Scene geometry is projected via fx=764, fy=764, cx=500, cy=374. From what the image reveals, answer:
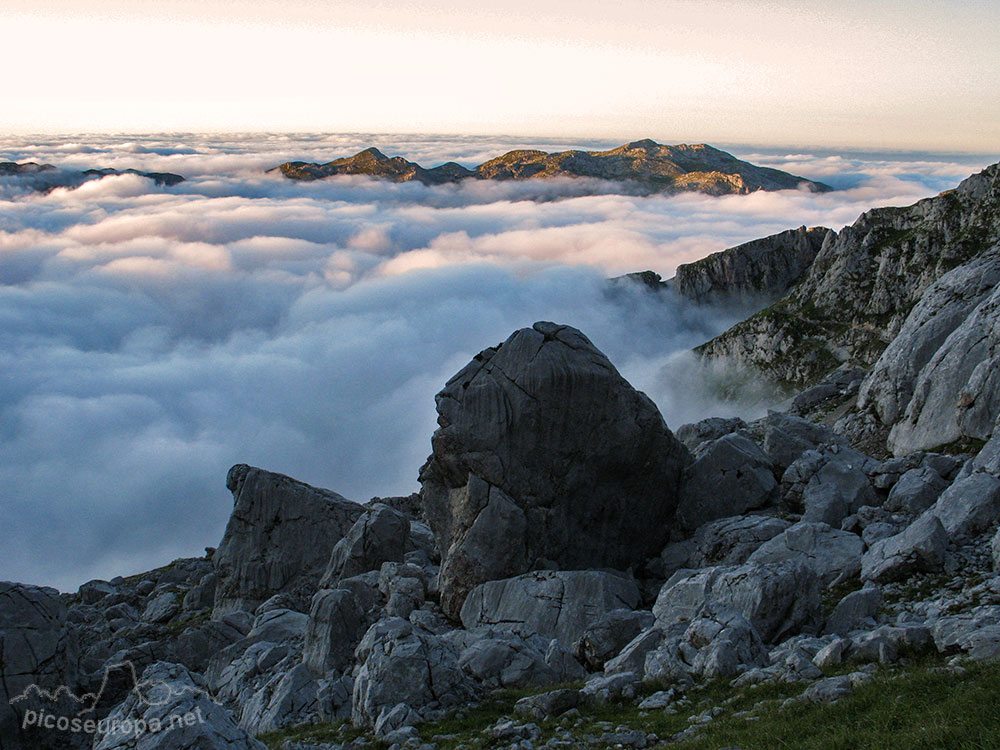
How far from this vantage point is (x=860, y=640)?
70.4 feet

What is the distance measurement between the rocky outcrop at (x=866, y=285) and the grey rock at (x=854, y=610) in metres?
96.8

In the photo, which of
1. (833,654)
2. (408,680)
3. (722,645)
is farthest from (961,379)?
(408,680)

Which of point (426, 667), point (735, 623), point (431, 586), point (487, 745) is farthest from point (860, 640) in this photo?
point (431, 586)

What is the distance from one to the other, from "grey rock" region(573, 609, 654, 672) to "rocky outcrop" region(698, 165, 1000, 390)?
9886cm

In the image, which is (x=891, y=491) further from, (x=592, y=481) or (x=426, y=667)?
(x=426, y=667)

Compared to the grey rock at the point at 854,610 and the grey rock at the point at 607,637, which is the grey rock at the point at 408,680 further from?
the grey rock at the point at 854,610

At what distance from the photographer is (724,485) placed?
4762 cm

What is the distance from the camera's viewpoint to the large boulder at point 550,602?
122ft

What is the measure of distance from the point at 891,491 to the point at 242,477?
48103mm

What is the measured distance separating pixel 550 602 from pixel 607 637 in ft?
27.1

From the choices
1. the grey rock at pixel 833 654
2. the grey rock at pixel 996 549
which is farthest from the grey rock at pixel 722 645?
the grey rock at pixel 996 549

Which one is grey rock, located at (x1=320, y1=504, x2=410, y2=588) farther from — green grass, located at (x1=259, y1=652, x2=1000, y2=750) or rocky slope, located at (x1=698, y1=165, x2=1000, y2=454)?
rocky slope, located at (x1=698, y1=165, x2=1000, y2=454)

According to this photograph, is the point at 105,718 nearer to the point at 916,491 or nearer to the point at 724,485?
the point at 724,485

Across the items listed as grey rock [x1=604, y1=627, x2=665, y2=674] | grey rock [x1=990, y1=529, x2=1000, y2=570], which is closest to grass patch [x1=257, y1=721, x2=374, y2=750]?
grey rock [x1=604, y1=627, x2=665, y2=674]
